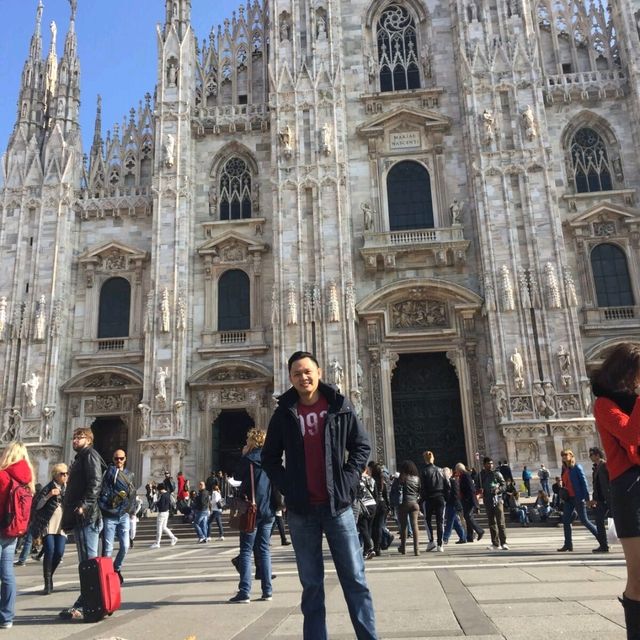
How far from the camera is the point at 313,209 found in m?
23.3

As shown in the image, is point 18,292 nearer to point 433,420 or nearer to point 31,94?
point 31,94

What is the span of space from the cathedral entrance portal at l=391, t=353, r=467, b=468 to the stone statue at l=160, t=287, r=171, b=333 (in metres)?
8.04

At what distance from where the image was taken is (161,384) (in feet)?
72.4

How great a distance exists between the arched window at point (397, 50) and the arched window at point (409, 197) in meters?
3.63

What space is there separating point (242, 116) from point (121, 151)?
16.8 feet

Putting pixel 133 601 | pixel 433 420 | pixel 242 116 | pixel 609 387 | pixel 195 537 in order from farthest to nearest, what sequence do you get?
1. pixel 242 116
2. pixel 433 420
3. pixel 195 537
4. pixel 133 601
5. pixel 609 387

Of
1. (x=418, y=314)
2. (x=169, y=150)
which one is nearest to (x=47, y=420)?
(x=169, y=150)

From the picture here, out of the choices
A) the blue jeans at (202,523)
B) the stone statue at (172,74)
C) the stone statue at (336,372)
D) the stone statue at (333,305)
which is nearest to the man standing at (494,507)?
the blue jeans at (202,523)

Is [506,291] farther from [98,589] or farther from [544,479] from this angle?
[98,589]

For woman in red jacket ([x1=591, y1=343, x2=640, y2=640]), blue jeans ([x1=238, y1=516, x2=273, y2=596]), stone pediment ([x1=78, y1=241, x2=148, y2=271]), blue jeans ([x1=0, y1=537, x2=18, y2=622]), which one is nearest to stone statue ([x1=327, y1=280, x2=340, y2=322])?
stone pediment ([x1=78, y1=241, x2=148, y2=271])

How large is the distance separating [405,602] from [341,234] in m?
18.0

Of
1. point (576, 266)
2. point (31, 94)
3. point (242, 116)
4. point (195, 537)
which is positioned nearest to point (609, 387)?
point (195, 537)

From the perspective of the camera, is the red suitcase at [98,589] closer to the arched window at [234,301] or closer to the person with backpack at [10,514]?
the person with backpack at [10,514]

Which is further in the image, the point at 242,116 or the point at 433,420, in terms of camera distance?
the point at 242,116
